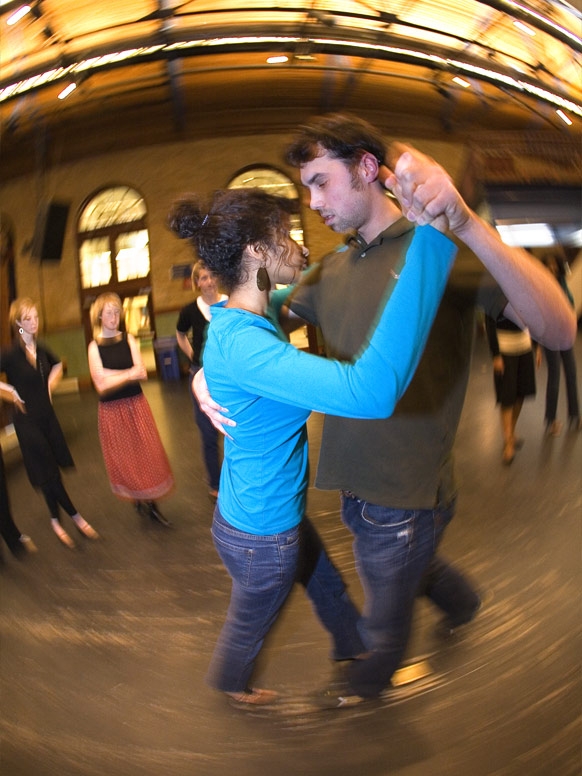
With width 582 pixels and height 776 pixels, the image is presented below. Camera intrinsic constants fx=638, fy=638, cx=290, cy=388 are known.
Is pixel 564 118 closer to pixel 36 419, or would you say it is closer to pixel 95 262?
pixel 95 262

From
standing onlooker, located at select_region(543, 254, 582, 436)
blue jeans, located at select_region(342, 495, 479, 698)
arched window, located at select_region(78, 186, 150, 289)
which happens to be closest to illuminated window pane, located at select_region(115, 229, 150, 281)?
arched window, located at select_region(78, 186, 150, 289)

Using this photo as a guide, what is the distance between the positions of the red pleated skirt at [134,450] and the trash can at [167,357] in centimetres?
4

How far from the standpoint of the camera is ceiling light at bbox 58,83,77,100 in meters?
0.74

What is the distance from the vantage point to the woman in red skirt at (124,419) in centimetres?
68

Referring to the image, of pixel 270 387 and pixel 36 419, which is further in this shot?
pixel 270 387

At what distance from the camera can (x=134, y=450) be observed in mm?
708

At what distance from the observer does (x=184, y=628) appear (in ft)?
2.44

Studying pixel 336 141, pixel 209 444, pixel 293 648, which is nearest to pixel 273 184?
pixel 336 141

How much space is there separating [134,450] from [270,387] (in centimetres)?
22

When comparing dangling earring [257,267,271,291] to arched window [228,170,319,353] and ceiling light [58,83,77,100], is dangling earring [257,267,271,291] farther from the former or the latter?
ceiling light [58,83,77,100]

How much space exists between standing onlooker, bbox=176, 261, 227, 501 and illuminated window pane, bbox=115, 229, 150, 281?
0.06 metres

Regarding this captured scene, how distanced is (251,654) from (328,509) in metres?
0.19

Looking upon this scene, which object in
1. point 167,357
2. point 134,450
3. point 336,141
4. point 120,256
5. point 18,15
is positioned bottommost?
point 134,450

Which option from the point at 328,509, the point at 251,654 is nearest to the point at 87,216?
the point at 328,509
